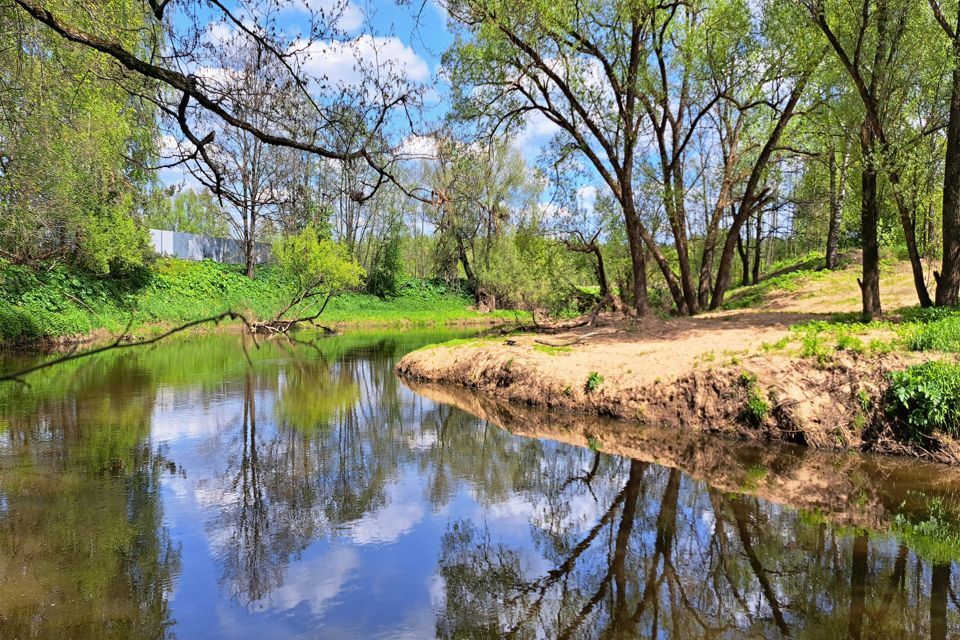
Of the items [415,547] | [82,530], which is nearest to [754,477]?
[415,547]

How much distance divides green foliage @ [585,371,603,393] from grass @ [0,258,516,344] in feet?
22.8

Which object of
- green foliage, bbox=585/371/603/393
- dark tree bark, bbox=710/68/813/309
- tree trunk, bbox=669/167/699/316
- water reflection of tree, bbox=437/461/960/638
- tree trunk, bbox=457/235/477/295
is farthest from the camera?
tree trunk, bbox=457/235/477/295

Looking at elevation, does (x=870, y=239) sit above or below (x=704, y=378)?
above

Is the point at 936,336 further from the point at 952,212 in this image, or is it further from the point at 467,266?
the point at 467,266

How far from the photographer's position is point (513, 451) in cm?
938

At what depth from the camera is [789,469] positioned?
7.98 metres

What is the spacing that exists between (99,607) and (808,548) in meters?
6.08

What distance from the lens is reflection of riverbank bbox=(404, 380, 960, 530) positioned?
22.0ft

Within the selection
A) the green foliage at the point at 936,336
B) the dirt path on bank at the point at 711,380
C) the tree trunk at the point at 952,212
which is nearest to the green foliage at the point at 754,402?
Result: the dirt path on bank at the point at 711,380

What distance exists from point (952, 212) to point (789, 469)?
6.66 metres

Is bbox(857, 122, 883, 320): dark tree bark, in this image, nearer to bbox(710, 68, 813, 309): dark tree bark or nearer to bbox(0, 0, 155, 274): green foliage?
bbox(710, 68, 813, 309): dark tree bark

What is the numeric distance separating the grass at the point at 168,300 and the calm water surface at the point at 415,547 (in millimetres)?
4584

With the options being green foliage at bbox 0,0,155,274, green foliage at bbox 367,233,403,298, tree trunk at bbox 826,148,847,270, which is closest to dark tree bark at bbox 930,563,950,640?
green foliage at bbox 0,0,155,274

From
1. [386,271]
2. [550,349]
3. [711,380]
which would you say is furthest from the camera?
[386,271]
